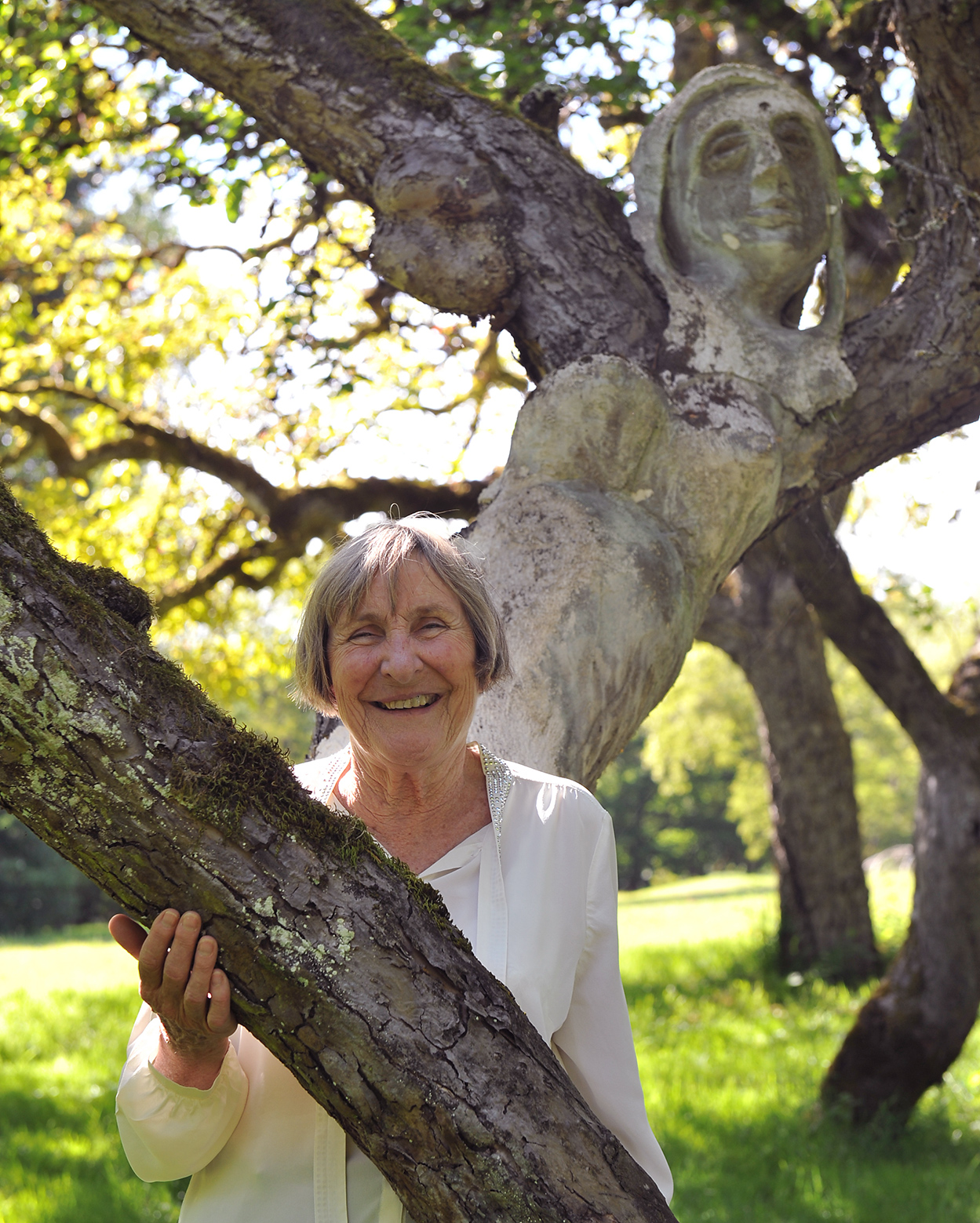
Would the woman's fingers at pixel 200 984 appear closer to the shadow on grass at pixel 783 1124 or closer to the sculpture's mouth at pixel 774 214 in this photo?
the sculpture's mouth at pixel 774 214

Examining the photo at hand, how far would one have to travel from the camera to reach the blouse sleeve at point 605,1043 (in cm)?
215

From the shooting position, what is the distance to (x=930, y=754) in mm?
6906

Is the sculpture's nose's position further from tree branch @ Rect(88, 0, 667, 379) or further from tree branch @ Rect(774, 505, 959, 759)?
tree branch @ Rect(774, 505, 959, 759)

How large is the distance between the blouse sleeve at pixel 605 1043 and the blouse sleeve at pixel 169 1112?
A: 2.11 ft

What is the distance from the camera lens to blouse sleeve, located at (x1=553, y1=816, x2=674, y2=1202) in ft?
7.04

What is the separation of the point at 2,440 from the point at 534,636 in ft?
69.2

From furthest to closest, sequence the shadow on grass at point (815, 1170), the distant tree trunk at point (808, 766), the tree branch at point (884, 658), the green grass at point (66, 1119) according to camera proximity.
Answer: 1. the distant tree trunk at point (808, 766)
2. the tree branch at point (884, 658)
3. the shadow on grass at point (815, 1170)
4. the green grass at point (66, 1119)

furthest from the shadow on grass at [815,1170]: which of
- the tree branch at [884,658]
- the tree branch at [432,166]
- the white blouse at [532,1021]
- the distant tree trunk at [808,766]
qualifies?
the tree branch at [432,166]

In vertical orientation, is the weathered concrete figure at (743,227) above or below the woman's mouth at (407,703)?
above

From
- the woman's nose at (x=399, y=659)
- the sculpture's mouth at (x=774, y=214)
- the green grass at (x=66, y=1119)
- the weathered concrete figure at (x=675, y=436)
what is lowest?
the green grass at (x=66, y=1119)

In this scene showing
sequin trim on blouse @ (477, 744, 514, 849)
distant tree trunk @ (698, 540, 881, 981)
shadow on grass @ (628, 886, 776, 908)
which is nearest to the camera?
sequin trim on blouse @ (477, 744, 514, 849)

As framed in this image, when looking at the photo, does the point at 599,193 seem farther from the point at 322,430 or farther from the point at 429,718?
the point at 322,430

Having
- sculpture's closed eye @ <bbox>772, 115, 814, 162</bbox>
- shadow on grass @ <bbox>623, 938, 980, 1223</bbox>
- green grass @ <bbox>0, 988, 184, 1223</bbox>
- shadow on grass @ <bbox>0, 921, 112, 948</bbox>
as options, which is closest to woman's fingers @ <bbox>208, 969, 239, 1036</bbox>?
sculpture's closed eye @ <bbox>772, 115, 814, 162</bbox>

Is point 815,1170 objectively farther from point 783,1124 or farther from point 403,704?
point 403,704
